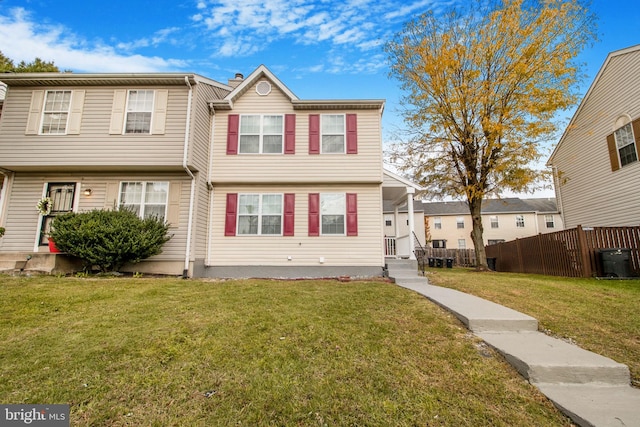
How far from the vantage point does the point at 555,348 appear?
11.9 feet

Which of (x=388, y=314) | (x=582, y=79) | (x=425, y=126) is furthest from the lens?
(x=425, y=126)

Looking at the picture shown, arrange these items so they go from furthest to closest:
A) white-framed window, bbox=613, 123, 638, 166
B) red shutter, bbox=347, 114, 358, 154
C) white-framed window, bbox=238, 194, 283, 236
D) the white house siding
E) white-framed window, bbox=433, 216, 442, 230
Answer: white-framed window, bbox=433, 216, 442, 230 → white-framed window, bbox=613, 123, 638, 166 → red shutter, bbox=347, 114, 358, 154 → white-framed window, bbox=238, 194, 283, 236 → the white house siding

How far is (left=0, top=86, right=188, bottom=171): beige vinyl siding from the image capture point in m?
9.34

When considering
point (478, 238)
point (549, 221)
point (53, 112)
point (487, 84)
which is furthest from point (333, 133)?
point (549, 221)

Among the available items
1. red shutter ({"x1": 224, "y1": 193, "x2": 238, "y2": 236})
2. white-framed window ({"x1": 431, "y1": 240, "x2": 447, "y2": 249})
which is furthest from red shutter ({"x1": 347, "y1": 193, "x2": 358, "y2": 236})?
white-framed window ({"x1": 431, "y1": 240, "x2": 447, "y2": 249})

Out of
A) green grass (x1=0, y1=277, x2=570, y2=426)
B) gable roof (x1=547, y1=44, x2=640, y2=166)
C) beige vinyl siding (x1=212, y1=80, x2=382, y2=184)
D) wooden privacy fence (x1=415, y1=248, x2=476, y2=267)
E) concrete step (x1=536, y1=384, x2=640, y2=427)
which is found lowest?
concrete step (x1=536, y1=384, x2=640, y2=427)

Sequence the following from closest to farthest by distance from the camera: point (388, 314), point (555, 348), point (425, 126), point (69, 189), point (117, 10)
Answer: point (555, 348)
point (388, 314)
point (69, 189)
point (117, 10)
point (425, 126)

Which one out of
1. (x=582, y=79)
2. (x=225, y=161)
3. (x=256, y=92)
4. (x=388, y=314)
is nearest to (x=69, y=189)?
(x=225, y=161)

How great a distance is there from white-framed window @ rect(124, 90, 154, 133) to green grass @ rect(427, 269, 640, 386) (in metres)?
10.7

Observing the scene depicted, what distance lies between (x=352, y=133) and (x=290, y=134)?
2253 mm

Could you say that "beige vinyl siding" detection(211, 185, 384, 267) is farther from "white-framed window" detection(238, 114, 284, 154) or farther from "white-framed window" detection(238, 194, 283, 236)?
"white-framed window" detection(238, 114, 284, 154)

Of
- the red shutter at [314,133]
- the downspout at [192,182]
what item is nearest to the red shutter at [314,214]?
the red shutter at [314,133]

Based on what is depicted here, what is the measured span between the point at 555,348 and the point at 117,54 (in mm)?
16379

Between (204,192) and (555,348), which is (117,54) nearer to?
(204,192)
